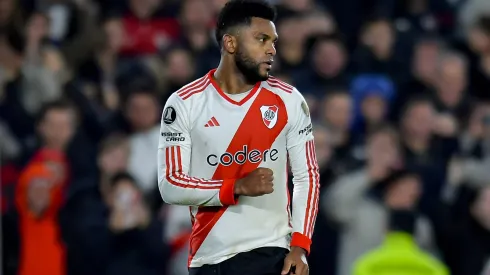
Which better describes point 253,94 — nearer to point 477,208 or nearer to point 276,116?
point 276,116

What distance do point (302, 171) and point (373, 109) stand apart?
4900mm

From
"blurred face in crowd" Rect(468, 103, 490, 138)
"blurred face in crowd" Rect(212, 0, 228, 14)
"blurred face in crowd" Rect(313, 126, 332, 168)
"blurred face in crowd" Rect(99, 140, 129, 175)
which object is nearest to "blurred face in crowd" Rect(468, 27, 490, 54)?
"blurred face in crowd" Rect(468, 103, 490, 138)

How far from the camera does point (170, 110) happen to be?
5.72m

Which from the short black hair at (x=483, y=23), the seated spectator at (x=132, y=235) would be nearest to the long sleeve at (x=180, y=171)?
the seated spectator at (x=132, y=235)

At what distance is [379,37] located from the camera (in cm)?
1173

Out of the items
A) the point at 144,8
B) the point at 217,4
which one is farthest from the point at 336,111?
the point at 144,8

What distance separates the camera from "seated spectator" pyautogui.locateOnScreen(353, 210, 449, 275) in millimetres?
8312

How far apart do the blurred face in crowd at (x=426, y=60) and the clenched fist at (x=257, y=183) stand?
6.32 meters

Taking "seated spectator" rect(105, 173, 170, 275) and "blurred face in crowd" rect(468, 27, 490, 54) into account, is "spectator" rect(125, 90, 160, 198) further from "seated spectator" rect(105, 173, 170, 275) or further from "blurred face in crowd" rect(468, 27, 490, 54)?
"blurred face in crowd" rect(468, 27, 490, 54)

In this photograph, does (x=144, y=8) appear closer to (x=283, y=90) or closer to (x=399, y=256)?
(x=399, y=256)

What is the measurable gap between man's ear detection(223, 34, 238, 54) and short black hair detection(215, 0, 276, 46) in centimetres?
3

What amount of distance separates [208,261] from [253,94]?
0.83 m

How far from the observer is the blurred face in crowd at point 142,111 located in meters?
10.3

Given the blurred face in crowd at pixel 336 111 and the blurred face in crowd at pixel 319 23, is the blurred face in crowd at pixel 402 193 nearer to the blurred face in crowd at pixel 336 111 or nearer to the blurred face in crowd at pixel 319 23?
the blurred face in crowd at pixel 336 111
